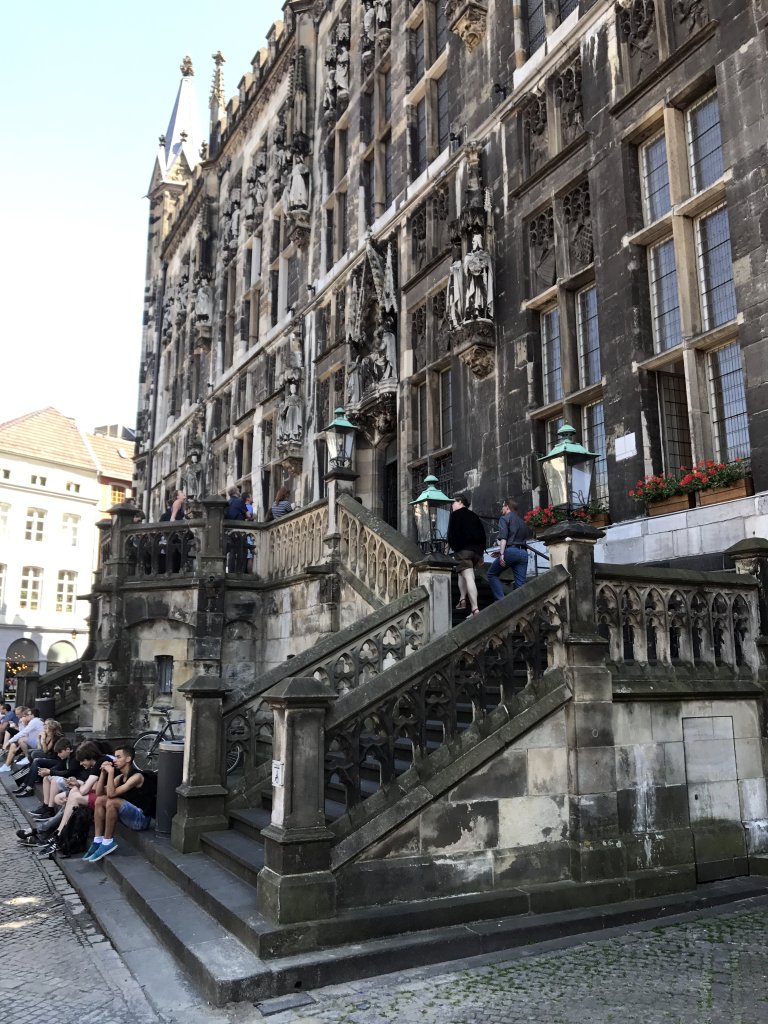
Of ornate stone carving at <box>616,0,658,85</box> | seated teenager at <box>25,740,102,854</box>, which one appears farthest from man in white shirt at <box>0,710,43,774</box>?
ornate stone carving at <box>616,0,658,85</box>

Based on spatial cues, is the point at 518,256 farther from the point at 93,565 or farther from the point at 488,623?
the point at 93,565

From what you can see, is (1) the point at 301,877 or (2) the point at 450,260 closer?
(1) the point at 301,877

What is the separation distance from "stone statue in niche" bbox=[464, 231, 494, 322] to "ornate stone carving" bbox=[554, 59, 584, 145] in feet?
7.02

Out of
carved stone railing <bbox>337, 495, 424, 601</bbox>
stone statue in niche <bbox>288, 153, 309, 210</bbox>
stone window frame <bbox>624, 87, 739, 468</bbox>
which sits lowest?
carved stone railing <bbox>337, 495, 424, 601</bbox>

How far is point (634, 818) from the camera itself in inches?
274

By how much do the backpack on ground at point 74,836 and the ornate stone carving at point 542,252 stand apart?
9.93m

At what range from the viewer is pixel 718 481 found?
8883mm

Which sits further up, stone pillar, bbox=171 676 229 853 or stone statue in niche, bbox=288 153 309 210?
stone statue in niche, bbox=288 153 309 210

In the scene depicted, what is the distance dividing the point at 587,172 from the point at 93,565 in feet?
143

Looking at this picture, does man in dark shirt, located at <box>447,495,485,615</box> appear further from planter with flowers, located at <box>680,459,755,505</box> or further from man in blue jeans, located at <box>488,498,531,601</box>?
planter with flowers, located at <box>680,459,755,505</box>

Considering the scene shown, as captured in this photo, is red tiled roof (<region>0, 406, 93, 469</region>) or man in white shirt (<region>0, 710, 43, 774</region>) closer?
man in white shirt (<region>0, 710, 43, 774</region>)

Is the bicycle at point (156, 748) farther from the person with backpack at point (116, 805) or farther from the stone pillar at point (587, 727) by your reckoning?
the stone pillar at point (587, 727)

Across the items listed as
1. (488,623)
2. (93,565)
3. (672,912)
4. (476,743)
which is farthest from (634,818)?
(93,565)

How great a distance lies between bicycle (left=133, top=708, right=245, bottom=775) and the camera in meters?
10.7
